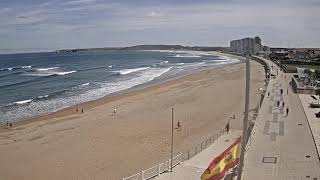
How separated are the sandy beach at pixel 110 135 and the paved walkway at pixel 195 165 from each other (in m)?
2.23

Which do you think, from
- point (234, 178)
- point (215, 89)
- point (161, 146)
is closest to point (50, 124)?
point (161, 146)

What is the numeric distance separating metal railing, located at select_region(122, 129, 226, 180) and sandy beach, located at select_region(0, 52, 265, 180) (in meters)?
0.94

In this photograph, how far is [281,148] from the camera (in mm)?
19453

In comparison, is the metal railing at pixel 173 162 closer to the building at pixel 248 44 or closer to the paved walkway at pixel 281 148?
the paved walkway at pixel 281 148

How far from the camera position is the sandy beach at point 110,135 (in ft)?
65.2

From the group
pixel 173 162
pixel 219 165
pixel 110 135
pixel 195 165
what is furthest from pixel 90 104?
pixel 219 165

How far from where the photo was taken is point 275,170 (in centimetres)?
1617

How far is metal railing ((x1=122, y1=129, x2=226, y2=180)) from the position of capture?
15953 mm

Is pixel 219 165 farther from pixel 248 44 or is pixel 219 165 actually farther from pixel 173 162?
pixel 248 44

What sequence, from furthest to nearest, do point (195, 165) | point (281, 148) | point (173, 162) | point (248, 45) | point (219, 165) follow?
point (281, 148) → point (173, 162) → point (195, 165) → point (219, 165) → point (248, 45)

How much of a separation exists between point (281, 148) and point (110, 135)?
10452 millimetres

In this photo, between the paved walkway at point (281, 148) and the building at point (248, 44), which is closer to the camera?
the building at point (248, 44)

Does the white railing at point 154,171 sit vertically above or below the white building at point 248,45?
below

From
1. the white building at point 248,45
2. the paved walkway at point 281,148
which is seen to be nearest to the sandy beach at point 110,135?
the paved walkway at point 281,148
